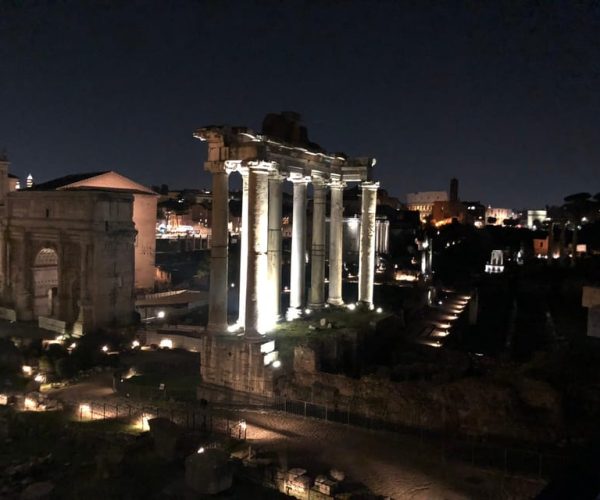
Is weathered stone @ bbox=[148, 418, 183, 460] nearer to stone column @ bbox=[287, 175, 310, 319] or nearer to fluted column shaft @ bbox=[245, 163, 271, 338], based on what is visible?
fluted column shaft @ bbox=[245, 163, 271, 338]

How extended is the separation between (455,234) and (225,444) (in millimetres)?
75645

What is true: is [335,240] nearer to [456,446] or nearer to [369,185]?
[369,185]

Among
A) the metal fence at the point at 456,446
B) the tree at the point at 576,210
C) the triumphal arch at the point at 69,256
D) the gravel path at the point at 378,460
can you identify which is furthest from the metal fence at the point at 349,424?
the tree at the point at 576,210

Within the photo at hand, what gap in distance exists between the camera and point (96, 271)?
33.4m

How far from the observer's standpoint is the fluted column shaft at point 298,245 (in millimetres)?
24719

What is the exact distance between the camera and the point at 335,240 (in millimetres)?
26703

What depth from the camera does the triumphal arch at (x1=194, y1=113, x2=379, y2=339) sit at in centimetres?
1981

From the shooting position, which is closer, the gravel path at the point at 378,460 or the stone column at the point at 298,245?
the gravel path at the point at 378,460

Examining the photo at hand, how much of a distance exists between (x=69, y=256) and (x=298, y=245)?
1791cm

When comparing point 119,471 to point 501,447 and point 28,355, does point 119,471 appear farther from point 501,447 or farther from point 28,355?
point 28,355

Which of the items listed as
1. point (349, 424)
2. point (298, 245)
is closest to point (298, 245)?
point (298, 245)

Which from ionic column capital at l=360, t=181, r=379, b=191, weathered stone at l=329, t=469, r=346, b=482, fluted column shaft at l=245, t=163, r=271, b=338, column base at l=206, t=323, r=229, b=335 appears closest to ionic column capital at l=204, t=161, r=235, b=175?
fluted column shaft at l=245, t=163, r=271, b=338

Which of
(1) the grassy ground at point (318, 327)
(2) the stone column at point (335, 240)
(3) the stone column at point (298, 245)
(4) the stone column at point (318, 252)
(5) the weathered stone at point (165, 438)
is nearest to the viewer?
(5) the weathered stone at point (165, 438)

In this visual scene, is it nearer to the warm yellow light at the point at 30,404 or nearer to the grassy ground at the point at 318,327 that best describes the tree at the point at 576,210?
the grassy ground at the point at 318,327
